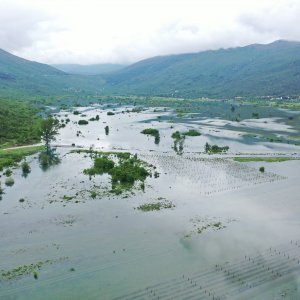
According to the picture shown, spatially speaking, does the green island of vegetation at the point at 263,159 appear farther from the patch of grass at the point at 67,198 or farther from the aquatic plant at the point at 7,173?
the aquatic plant at the point at 7,173

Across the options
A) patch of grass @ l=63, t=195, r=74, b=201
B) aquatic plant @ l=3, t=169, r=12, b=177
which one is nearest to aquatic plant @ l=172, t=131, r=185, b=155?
aquatic plant @ l=3, t=169, r=12, b=177

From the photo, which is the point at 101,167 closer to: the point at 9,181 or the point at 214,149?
the point at 9,181

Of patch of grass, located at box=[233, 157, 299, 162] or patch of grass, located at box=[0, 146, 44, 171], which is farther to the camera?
patch of grass, located at box=[233, 157, 299, 162]

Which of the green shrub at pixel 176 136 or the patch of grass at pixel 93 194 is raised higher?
the patch of grass at pixel 93 194

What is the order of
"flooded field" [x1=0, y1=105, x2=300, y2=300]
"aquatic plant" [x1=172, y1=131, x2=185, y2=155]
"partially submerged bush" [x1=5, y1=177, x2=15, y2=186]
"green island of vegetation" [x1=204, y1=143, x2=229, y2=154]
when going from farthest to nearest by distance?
"aquatic plant" [x1=172, y1=131, x2=185, y2=155], "green island of vegetation" [x1=204, y1=143, x2=229, y2=154], "partially submerged bush" [x1=5, y1=177, x2=15, y2=186], "flooded field" [x1=0, y1=105, x2=300, y2=300]

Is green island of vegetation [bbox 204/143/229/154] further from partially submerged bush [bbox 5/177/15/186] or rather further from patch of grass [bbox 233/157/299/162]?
partially submerged bush [bbox 5/177/15/186]

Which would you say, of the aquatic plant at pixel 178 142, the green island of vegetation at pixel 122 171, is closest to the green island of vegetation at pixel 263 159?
the aquatic plant at pixel 178 142

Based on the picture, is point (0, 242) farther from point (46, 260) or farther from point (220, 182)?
point (220, 182)

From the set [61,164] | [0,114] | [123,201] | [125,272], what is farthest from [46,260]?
[0,114]

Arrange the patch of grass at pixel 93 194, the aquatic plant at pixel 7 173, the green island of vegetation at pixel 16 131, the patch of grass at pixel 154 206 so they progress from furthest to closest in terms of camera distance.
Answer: the green island of vegetation at pixel 16 131, the aquatic plant at pixel 7 173, the patch of grass at pixel 93 194, the patch of grass at pixel 154 206

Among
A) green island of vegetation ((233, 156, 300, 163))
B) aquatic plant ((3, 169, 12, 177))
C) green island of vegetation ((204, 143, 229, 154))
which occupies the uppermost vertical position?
aquatic plant ((3, 169, 12, 177))
